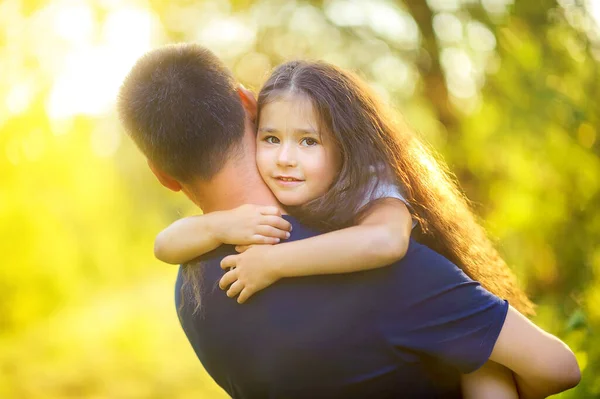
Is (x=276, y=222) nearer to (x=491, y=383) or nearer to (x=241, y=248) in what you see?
(x=241, y=248)

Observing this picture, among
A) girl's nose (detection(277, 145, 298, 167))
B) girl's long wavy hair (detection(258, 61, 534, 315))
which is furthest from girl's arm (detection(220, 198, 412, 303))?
girl's nose (detection(277, 145, 298, 167))

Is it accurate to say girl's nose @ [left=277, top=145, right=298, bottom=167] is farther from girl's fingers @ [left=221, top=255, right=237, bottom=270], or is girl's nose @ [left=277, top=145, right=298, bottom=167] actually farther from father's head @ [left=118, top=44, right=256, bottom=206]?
girl's fingers @ [left=221, top=255, right=237, bottom=270]

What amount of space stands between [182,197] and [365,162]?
19.8 feet

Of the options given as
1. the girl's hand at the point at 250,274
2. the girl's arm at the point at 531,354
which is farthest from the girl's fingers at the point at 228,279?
the girl's arm at the point at 531,354

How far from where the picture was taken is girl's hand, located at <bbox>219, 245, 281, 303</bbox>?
143cm

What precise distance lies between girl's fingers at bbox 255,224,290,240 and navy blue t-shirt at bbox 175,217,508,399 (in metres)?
0.02

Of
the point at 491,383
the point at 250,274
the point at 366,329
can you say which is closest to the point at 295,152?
the point at 250,274

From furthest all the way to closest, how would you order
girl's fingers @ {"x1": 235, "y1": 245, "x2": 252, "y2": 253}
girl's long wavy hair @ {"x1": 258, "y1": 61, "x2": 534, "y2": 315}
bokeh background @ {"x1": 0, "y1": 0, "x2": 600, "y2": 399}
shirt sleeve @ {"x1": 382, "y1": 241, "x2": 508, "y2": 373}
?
bokeh background @ {"x1": 0, "y1": 0, "x2": 600, "y2": 399}, girl's long wavy hair @ {"x1": 258, "y1": 61, "x2": 534, "y2": 315}, girl's fingers @ {"x1": 235, "y1": 245, "x2": 252, "y2": 253}, shirt sleeve @ {"x1": 382, "y1": 241, "x2": 508, "y2": 373}

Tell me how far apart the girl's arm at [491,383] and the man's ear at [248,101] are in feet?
2.72

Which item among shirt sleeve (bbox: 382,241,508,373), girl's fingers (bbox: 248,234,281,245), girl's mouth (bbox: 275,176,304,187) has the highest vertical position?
girl's mouth (bbox: 275,176,304,187)

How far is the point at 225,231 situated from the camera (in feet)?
5.03

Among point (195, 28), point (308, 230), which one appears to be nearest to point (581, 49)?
point (308, 230)

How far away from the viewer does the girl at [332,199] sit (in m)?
1.45

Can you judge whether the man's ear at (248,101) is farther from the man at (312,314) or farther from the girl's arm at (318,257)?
the girl's arm at (318,257)
